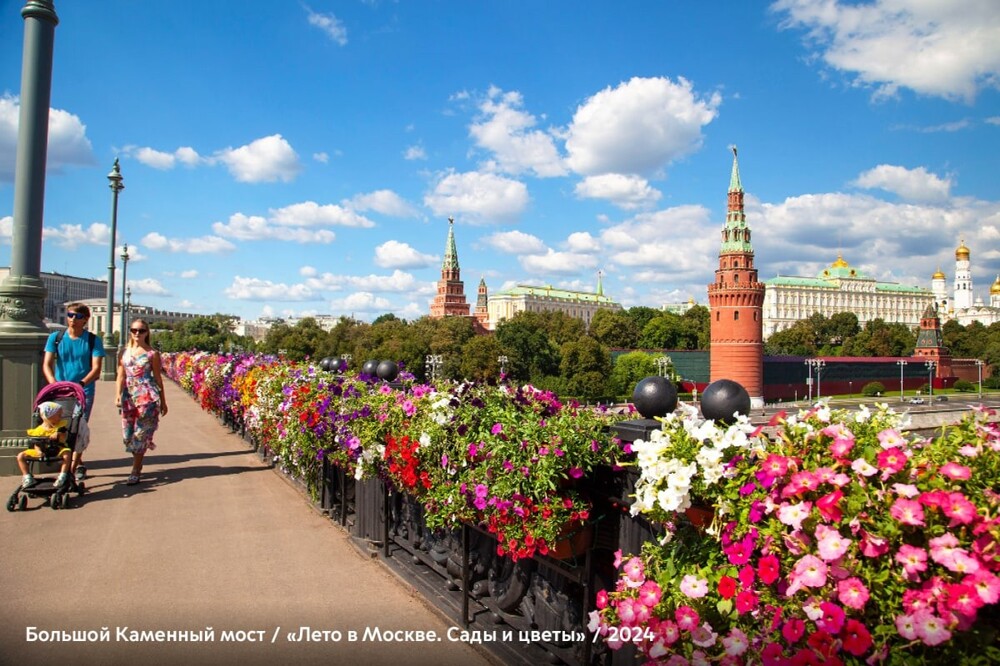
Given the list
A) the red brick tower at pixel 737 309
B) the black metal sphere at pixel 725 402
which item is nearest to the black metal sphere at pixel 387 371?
the black metal sphere at pixel 725 402

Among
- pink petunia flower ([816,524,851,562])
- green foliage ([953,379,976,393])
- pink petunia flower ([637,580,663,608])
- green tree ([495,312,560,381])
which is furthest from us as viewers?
green foliage ([953,379,976,393])

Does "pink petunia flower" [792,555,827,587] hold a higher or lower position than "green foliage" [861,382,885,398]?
higher

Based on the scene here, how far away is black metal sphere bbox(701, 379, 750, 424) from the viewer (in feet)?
9.47

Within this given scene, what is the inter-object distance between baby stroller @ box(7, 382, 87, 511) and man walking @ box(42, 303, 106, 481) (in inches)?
14.4

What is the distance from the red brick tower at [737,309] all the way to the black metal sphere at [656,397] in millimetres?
62475

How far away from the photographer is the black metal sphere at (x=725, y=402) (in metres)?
2.89

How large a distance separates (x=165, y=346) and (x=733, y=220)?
68.8 metres

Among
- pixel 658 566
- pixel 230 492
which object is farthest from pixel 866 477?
pixel 230 492

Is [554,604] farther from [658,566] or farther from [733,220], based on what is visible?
[733,220]

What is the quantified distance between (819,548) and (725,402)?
1.03 metres

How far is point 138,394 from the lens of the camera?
792 centimetres

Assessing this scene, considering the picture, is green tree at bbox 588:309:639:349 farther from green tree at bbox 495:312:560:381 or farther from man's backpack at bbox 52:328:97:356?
man's backpack at bbox 52:328:97:356

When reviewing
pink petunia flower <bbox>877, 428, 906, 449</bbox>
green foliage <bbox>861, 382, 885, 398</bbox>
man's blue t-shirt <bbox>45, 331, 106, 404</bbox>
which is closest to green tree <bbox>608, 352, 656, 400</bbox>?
green foliage <bbox>861, 382, 885, 398</bbox>

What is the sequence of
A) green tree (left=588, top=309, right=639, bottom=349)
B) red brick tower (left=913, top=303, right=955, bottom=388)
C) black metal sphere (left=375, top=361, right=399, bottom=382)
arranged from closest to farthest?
black metal sphere (left=375, top=361, right=399, bottom=382), red brick tower (left=913, top=303, right=955, bottom=388), green tree (left=588, top=309, right=639, bottom=349)
